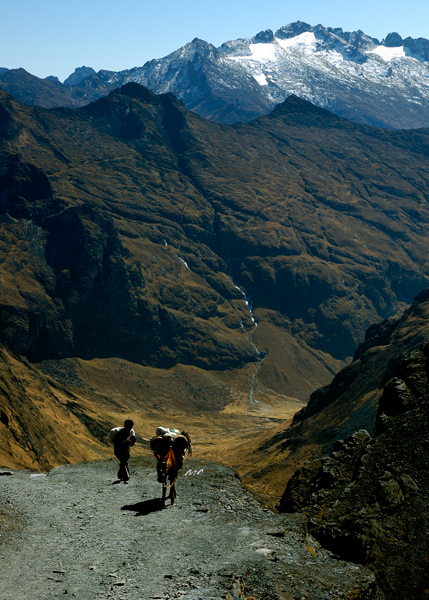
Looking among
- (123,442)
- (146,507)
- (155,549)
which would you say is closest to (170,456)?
(146,507)

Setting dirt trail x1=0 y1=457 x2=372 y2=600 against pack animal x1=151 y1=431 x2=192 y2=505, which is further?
pack animal x1=151 y1=431 x2=192 y2=505

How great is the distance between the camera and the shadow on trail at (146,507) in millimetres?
23438

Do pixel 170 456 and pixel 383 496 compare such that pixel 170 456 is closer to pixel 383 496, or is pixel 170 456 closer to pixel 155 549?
pixel 155 549

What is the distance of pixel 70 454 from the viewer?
103000 millimetres

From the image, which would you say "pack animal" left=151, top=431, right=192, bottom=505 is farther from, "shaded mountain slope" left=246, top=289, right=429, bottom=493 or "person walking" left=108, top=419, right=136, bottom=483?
"shaded mountain slope" left=246, top=289, right=429, bottom=493

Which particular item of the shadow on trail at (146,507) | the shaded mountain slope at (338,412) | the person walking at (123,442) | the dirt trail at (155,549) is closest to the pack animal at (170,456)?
the shadow on trail at (146,507)

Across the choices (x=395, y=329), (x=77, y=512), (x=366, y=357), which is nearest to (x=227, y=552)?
(x=77, y=512)

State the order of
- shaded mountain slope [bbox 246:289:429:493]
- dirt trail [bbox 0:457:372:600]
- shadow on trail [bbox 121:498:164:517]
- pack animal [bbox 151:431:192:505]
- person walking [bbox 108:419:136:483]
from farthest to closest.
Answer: shaded mountain slope [bbox 246:289:429:493], person walking [bbox 108:419:136:483], pack animal [bbox 151:431:192:505], shadow on trail [bbox 121:498:164:517], dirt trail [bbox 0:457:372:600]

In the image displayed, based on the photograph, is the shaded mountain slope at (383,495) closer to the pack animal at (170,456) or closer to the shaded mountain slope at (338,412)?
the pack animal at (170,456)

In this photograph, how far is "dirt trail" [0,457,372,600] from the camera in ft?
56.0

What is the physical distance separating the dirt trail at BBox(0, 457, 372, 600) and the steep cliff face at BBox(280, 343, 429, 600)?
1026mm

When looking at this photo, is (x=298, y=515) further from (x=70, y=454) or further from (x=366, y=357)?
(x=366, y=357)

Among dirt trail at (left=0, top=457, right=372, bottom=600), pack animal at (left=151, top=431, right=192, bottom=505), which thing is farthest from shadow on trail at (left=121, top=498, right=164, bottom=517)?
pack animal at (left=151, top=431, right=192, bottom=505)

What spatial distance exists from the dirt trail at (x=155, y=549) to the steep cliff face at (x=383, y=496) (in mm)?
1026
